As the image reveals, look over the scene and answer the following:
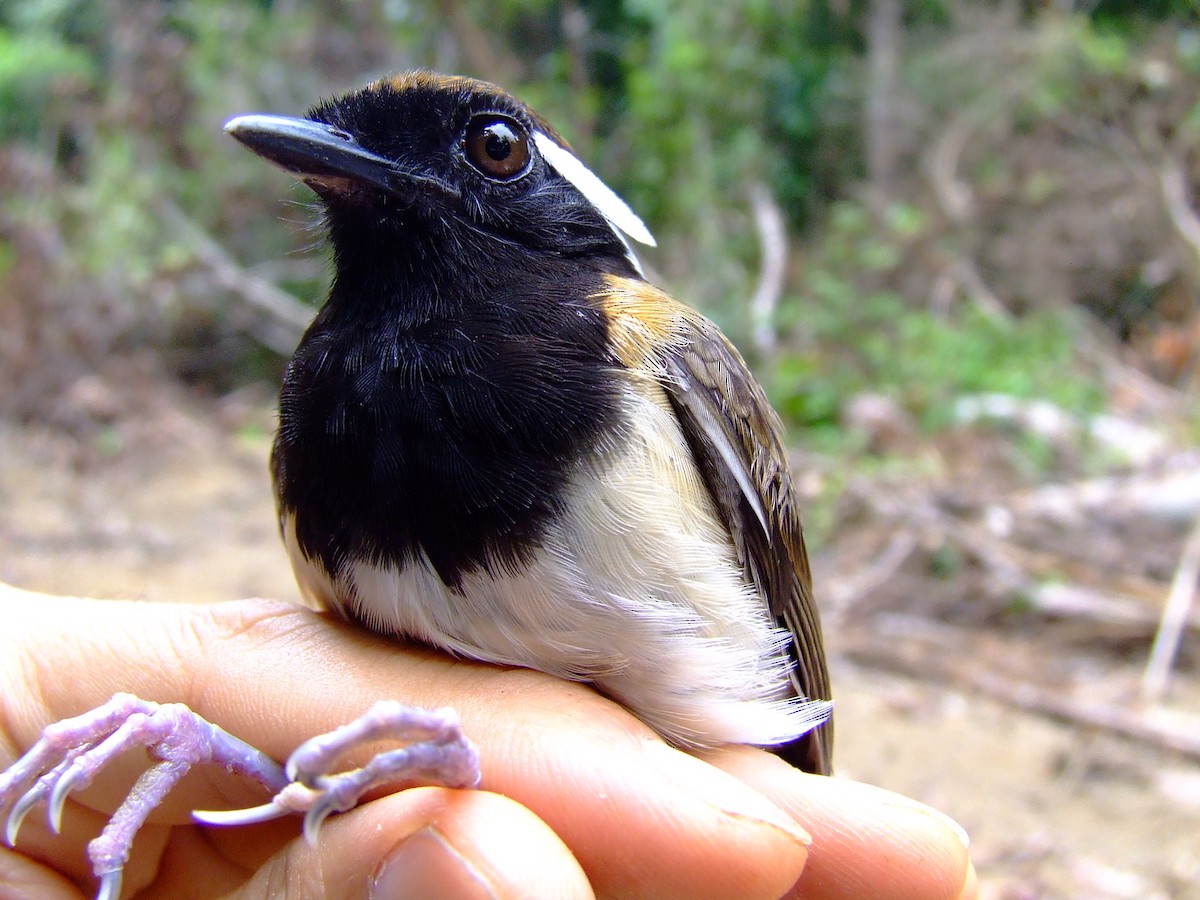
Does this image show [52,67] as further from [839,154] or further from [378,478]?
[378,478]

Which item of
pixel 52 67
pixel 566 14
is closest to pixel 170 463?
pixel 566 14

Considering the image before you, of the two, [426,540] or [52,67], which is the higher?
[52,67]

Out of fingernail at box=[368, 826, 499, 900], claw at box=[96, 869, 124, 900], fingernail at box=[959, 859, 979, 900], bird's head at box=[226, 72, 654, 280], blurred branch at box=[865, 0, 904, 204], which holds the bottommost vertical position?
fingernail at box=[959, 859, 979, 900]

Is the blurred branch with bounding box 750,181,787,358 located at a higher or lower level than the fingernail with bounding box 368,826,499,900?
higher

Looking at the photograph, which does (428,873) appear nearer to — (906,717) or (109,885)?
(109,885)

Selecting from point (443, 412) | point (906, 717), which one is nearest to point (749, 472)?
point (443, 412)

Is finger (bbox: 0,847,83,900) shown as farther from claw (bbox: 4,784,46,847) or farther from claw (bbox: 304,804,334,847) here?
claw (bbox: 304,804,334,847)

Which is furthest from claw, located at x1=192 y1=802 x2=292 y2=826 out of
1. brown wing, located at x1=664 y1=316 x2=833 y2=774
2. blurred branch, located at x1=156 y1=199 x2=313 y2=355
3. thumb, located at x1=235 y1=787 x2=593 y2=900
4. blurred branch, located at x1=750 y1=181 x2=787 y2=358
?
blurred branch, located at x1=750 y1=181 x2=787 y2=358

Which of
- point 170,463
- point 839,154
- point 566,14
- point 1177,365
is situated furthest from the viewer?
point 839,154

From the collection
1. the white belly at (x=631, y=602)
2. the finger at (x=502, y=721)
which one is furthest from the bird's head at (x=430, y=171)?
the finger at (x=502, y=721)
